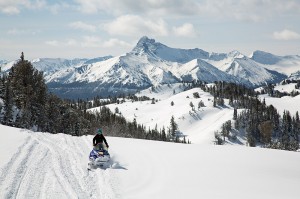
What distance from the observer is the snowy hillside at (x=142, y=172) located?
16297 millimetres

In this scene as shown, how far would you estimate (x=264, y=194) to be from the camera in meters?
17.0

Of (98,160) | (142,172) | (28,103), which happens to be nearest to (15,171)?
(98,160)

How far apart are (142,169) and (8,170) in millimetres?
8312

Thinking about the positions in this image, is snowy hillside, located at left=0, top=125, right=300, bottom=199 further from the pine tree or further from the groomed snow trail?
the pine tree

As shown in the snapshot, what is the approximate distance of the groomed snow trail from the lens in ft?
50.3

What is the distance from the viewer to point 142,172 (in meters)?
20.5

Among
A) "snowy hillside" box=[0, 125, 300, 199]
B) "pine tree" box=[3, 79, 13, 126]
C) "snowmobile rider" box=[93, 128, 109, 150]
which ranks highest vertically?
"pine tree" box=[3, 79, 13, 126]

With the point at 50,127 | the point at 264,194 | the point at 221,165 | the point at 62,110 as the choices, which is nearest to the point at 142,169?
the point at 221,165

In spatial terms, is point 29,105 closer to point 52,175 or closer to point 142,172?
point 142,172

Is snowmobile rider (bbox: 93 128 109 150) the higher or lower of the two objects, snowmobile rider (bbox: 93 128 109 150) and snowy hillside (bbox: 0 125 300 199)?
the higher

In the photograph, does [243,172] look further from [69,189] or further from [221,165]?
[69,189]

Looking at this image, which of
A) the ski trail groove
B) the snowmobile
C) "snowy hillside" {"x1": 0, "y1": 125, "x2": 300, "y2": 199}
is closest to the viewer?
the ski trail groove

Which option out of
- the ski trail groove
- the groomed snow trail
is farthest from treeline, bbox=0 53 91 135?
the ski trail groove

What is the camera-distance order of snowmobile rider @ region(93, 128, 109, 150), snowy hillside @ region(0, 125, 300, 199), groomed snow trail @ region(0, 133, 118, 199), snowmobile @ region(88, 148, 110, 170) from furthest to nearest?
snowmobile rider @ region(93, 128, 109, 150), snowmobile @ region(88, 148, 110, 170), snowy hillside @ region(0, 125, 300, 199), groomed snow trail @ region(0, 133, 118, 199)
